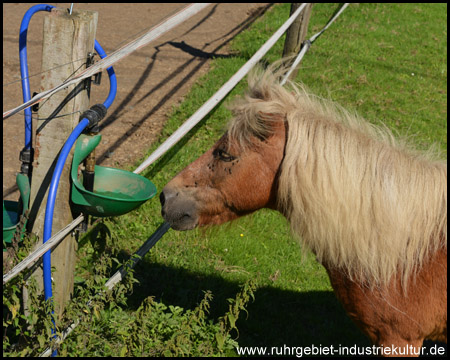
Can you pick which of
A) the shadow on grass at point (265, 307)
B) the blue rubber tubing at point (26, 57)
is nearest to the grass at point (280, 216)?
the shadow on grass at point (265, 307)

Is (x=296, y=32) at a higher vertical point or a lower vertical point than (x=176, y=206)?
higher

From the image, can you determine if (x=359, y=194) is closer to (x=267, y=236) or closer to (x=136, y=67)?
(x=267, y=236)

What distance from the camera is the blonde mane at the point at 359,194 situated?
105 inches

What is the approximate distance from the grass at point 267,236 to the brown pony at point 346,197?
0.35 m

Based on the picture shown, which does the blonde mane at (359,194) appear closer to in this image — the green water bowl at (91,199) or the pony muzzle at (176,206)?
the pony muzzle at (176,206)

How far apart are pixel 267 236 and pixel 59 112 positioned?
2704mm

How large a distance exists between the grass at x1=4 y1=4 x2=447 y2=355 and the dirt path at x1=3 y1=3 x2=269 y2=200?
1.01 feet

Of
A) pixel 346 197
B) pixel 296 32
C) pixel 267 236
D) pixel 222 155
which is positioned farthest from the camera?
pixel 296 32

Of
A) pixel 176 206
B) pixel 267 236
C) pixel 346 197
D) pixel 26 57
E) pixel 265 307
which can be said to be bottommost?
pixel 265 307

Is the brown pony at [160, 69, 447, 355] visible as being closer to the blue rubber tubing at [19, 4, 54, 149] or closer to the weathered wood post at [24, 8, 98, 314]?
the weathered wood post at [24, 8, 98, 314]

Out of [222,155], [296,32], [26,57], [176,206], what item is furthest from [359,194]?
[296,32]

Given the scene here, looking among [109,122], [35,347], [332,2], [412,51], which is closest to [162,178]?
[109,122]

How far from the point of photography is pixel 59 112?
9.14 feet

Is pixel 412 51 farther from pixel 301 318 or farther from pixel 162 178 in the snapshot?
pixel 301 318
